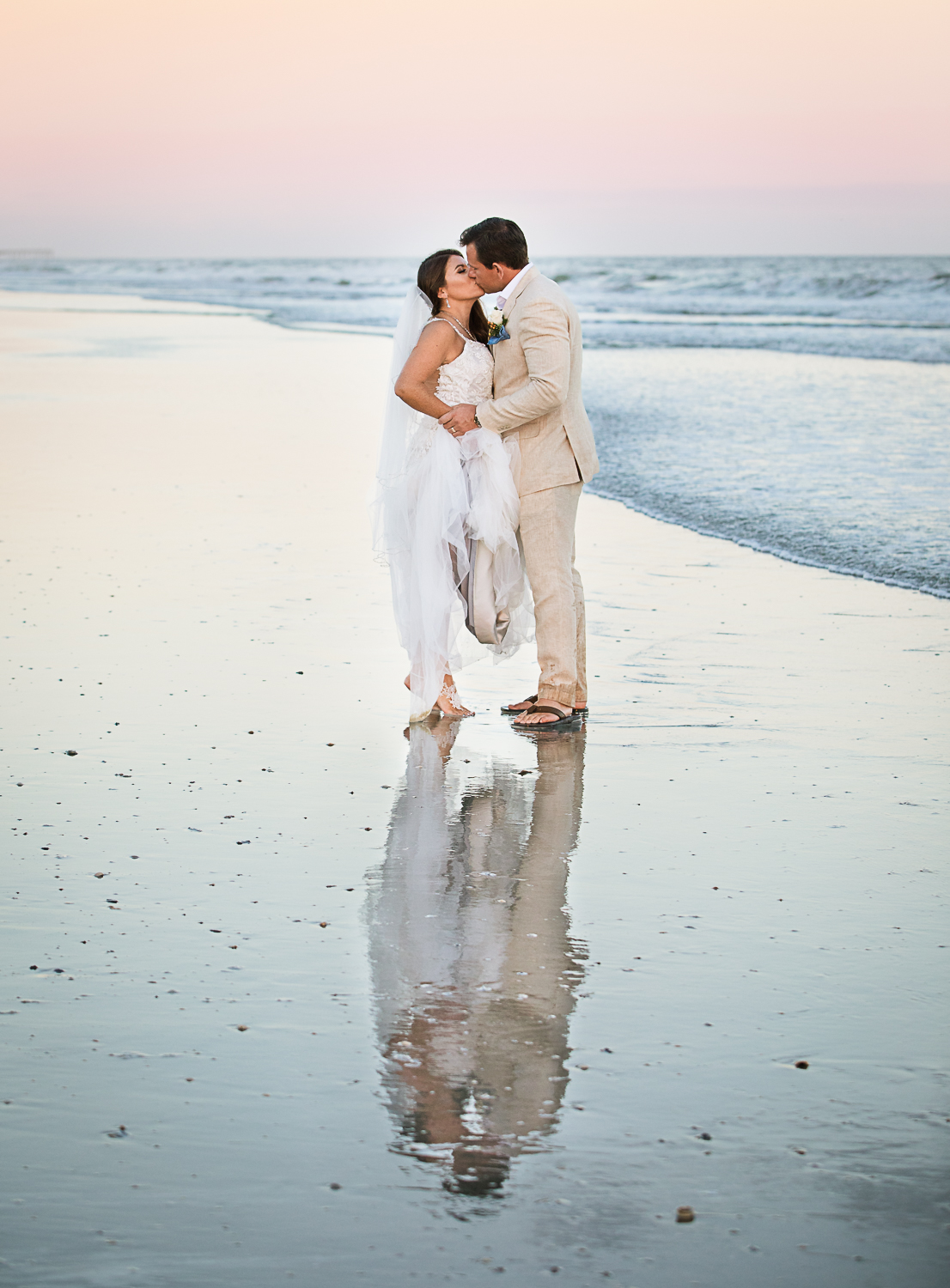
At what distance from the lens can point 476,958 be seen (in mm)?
3340

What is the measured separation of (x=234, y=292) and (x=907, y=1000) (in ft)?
183

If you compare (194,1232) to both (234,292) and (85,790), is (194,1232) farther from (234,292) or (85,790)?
(234,292)

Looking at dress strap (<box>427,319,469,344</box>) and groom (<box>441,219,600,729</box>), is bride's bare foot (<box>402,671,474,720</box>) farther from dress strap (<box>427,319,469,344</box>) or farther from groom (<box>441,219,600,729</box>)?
dress strap (<box>427,319,469,344</box>)

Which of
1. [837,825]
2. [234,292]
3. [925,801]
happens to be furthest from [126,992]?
[234,292]

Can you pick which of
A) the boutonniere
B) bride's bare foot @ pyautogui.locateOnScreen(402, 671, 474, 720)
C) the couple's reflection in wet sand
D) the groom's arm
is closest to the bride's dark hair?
the boutonniere

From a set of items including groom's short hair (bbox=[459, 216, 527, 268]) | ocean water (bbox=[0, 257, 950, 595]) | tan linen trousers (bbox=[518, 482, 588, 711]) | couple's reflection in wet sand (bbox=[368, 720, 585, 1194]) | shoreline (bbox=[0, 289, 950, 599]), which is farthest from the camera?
ocean water (bbox=[0, 257, 950, 595])

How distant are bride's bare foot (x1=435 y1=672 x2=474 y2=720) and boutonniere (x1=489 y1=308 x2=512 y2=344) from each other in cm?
135

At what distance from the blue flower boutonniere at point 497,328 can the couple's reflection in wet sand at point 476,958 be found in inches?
67.2

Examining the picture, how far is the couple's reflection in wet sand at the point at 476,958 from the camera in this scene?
2.63 metres

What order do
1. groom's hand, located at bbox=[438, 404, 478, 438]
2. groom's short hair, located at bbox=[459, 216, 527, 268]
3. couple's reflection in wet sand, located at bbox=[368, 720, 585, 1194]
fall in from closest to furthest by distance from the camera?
1. couple's reflection in wet sand, located at bbox=[368, 720, 585, 1194]
2. groom's short hair, located at bbox=[459, 216, 527, 268]
3. groom's hand, located at bbox=[438, 404, 478, 438]

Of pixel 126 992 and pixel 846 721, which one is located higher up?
pixel 846 721

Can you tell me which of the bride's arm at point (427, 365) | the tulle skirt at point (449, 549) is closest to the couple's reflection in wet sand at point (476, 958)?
the tulle skirt at point (449, 549)

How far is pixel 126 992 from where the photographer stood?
3.13 meters

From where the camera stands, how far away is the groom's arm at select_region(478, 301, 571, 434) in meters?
5.41
